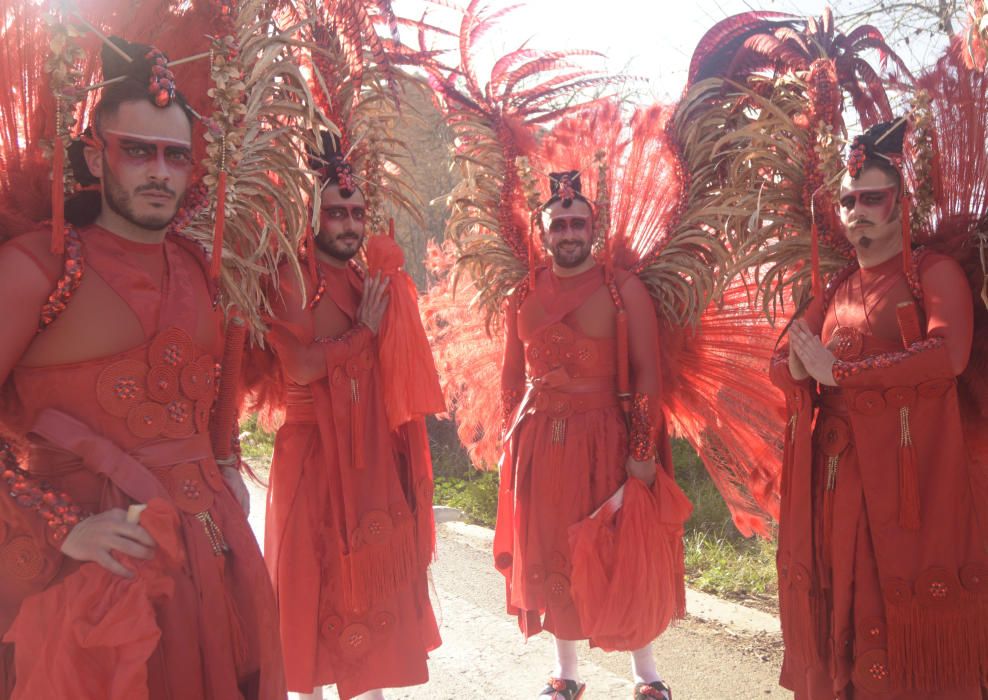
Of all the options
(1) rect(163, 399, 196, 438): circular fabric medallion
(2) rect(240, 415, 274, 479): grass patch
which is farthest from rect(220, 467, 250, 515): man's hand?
(2) rect(240, 415, 274, 479): grass patch

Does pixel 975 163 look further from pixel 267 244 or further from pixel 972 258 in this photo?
pixel 267 244

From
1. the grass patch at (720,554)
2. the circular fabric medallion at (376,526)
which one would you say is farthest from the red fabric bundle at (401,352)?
the grass patch at (720,554)

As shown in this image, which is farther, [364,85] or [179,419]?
[364,85]

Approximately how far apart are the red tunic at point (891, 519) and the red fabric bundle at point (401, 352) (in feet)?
5.06

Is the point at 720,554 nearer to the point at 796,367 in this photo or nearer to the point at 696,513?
the point at 696,513

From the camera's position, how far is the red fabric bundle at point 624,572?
11.6 feet

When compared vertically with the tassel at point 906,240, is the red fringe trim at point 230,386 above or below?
below

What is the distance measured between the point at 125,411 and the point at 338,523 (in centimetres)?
130

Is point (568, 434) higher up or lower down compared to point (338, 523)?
higher up

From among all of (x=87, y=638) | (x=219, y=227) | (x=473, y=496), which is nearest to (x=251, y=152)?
(x=219, y=227)

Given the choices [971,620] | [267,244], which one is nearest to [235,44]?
[267,244]

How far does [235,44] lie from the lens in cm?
245

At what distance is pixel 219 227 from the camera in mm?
2367

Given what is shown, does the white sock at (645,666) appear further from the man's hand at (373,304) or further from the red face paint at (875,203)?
the red face paint at (875,203)
